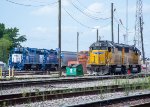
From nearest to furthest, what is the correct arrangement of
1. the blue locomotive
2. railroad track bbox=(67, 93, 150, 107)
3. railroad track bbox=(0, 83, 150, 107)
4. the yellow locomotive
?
1. railroad track bbox=(67, 93, 150, 107)
2. railroad track bbox=(0, 83, 150, 107)
3. the yellow locomotive
4. the blue locomotive

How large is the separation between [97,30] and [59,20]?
38.4 metres

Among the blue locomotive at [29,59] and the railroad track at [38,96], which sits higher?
the blue locomotive at [29,59]

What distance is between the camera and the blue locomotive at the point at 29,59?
4738 centimetres

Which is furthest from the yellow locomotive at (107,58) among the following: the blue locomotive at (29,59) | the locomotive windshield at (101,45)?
the blue locomotive at (29,59)

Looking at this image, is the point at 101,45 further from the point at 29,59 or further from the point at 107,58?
the point at 29,59

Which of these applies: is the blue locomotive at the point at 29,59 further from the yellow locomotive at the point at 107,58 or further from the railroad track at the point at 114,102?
the railroad track at the point at 114,102

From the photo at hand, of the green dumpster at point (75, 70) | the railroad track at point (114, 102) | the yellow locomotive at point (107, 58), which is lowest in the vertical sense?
the railroad track at point (114, 102)

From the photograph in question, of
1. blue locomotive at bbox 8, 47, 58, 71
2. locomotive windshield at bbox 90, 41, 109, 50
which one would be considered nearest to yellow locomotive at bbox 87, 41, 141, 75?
locomotive windshield at bbox 90, 41, 109, 50

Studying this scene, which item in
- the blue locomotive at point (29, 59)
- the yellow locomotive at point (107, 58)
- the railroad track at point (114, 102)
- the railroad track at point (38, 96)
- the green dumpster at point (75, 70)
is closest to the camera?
the railroad track at point (114, 102)

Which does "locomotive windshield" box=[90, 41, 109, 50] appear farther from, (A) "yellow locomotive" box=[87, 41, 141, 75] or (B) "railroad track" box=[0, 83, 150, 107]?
(B) "railroad track" box=[0, 83, 150, 107]

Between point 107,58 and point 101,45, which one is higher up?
point 101,45

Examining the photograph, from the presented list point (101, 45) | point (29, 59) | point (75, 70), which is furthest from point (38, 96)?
point (29, 59)

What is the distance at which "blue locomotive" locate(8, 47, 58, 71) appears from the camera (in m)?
47.4

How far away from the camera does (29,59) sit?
1870 inches
